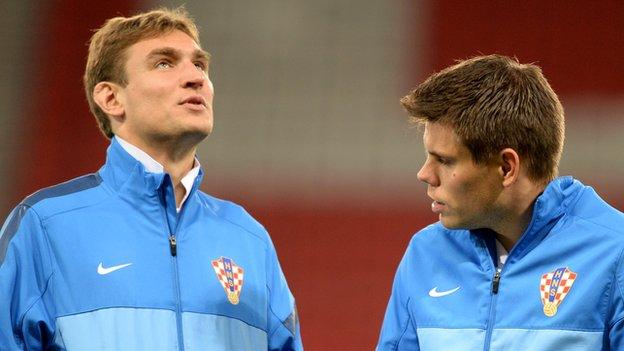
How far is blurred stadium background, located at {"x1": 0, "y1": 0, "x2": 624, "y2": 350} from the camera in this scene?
5734 mm

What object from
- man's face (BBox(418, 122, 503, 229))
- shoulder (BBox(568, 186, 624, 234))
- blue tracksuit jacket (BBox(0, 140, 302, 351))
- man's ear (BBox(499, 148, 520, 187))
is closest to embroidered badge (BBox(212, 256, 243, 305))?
blue tracksuit jacket (BBox(0, 140, 302, 351))

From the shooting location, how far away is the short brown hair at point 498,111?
230cm

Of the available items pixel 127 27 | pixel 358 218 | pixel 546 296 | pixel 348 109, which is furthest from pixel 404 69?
pixel 546 296

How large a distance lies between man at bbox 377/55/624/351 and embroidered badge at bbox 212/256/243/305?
0.39m

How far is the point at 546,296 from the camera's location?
224 centimetres

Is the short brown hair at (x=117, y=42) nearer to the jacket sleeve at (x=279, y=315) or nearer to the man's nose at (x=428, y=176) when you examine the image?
the jacket sleeve at (x=279, y=315)

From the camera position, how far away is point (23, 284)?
2.28m

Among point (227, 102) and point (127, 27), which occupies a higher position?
point (127, 27)

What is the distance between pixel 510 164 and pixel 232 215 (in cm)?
70

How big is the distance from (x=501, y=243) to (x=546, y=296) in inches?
6.7

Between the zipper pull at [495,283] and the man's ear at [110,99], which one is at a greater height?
the man's ear at [110,99]

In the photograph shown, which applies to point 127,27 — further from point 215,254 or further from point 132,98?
point 215,254

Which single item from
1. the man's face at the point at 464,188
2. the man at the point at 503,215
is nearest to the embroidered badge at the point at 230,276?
the man at the point at 503,215

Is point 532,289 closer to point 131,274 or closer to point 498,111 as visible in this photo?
point 498,111
